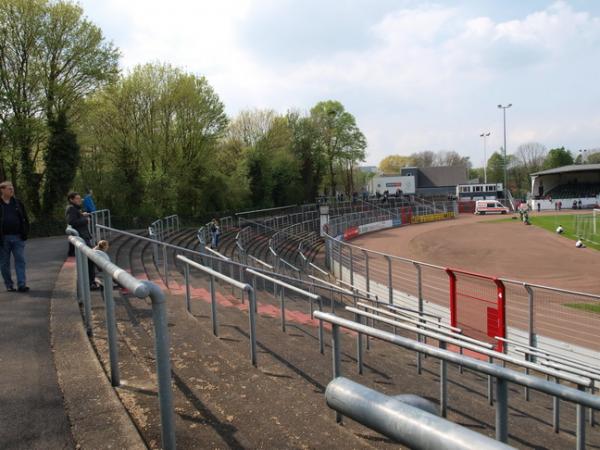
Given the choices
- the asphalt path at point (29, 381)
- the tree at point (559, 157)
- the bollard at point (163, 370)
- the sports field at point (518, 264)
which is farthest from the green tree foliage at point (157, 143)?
the tree at point (559, 157)

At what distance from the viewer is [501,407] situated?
1.99 m

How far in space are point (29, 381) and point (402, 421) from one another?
3724 mm

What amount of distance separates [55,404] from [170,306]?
380cm

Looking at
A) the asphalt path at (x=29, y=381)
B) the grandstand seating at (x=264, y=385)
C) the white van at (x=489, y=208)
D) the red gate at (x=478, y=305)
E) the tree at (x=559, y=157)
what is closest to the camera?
the asphalt path at (x=29, y=381)

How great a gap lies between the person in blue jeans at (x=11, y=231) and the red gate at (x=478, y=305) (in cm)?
839

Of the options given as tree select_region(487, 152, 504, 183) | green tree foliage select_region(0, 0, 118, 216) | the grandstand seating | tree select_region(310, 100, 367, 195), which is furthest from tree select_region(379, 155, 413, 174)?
the grandstand seating

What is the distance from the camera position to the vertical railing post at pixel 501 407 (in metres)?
1.90

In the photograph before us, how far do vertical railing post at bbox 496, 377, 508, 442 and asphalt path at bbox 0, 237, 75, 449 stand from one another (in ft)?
8.10

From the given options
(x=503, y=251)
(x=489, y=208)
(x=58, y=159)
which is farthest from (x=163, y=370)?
(x=489, y=208)

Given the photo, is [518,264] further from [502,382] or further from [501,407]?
[502,382]

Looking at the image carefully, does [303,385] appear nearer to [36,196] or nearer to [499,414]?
[499,414]

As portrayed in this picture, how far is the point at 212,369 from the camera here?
4.47 metres

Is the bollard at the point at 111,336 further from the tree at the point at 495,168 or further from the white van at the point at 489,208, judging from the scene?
the tree at the point at 495,168

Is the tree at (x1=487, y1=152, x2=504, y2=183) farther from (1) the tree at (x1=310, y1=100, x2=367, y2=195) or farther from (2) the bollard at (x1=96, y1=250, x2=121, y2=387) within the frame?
(2) the bollard at (x1=96, y1=250, x2=121, y2=387)
